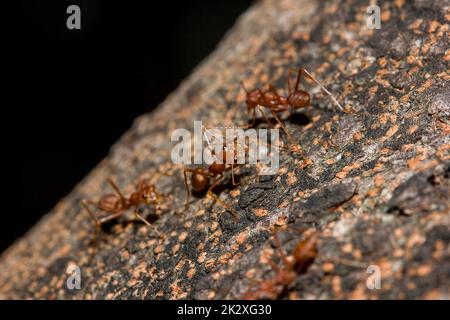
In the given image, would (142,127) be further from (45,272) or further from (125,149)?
(45,272)

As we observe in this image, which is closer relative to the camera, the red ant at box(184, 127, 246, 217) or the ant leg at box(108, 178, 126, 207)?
the red ant at box(184, 127, 246, 217)

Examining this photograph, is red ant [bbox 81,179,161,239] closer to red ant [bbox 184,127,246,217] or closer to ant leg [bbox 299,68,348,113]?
red ant [bbox 184,127,246,217]

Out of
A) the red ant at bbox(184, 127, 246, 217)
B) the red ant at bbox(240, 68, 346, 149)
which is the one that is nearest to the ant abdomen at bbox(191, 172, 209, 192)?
the red ant at bbox(184, 127, 246, 217)
